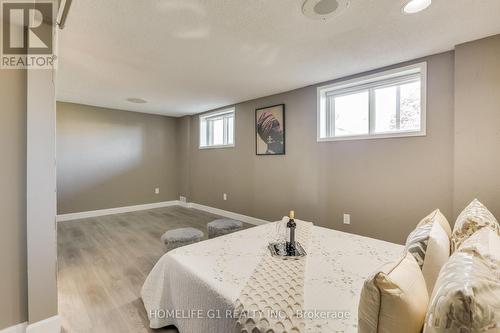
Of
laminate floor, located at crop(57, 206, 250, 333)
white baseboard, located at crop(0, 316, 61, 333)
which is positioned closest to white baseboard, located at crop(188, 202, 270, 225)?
laminate floor, located at crop(57, 206, 250, 333)

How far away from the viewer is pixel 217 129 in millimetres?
5488

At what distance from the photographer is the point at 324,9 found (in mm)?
1700

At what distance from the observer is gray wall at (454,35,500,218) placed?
2080 mm

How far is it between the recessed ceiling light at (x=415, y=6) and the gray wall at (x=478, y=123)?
3.01 ft

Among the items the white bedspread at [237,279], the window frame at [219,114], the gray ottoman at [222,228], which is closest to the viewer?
the white bedspread at [237,279]

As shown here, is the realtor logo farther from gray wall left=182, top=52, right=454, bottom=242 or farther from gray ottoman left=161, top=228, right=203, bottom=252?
gray wall left=182, top=52, right=454, bottom=242

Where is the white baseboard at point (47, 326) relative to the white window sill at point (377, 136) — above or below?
below

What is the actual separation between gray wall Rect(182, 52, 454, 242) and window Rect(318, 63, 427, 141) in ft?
0.31

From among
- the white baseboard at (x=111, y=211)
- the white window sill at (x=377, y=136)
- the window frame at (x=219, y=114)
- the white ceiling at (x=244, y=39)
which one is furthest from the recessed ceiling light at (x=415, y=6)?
the white baseboard at (x=111, y=211)

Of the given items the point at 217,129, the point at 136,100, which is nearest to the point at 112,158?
the point at 136,100

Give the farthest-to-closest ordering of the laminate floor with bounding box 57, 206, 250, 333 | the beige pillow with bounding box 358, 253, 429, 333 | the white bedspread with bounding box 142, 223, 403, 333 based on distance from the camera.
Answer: the laminate floor with bounding box 57, 206, 250, 333
the white bedspread with bounding box 142, 223, 403, 333
the beige pillow with bounding box 358, 253, 429, 333

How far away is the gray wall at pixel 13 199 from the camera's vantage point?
61.8 inches

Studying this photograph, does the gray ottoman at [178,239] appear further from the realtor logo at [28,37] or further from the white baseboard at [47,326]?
the realtor logo at [28,37]

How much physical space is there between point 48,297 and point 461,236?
2.60 meters
